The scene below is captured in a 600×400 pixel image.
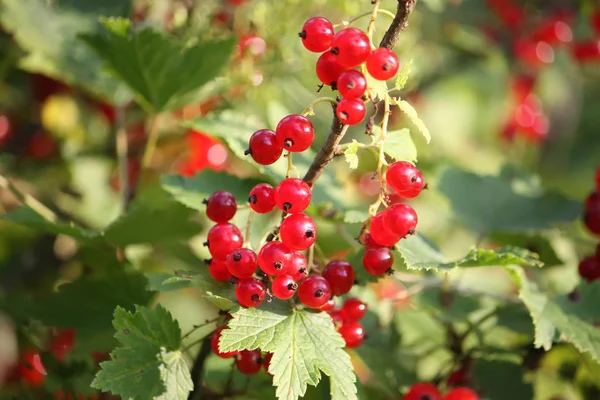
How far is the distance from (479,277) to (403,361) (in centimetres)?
63

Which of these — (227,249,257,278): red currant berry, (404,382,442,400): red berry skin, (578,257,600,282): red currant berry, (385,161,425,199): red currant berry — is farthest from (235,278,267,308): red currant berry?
(578,257,600,282): red currant berry

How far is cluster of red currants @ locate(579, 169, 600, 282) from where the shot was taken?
127 cm

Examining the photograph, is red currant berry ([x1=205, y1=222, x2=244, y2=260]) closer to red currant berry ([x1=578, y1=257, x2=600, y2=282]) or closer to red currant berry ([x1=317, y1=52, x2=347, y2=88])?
red currant berry ([x1=317, y1=52, x2=347, y2=88])

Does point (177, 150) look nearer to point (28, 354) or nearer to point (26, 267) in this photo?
point (26, 267)

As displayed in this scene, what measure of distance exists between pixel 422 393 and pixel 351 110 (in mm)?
558

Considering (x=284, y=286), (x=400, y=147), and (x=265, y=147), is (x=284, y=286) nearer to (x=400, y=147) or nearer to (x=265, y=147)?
(x=265, y=147)

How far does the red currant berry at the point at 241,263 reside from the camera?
2.75ft

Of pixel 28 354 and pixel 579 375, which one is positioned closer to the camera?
pixel 28 354

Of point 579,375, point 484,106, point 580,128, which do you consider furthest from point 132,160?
point 580,128

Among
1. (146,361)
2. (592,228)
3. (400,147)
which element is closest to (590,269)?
(592,228)

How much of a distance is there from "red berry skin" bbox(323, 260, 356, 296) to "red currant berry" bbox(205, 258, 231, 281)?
0.14m

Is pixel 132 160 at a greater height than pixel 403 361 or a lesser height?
lesser

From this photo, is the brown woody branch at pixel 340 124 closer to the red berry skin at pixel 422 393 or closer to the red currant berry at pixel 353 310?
the red currant berry at pixel 353 310

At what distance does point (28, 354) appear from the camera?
127 cm
